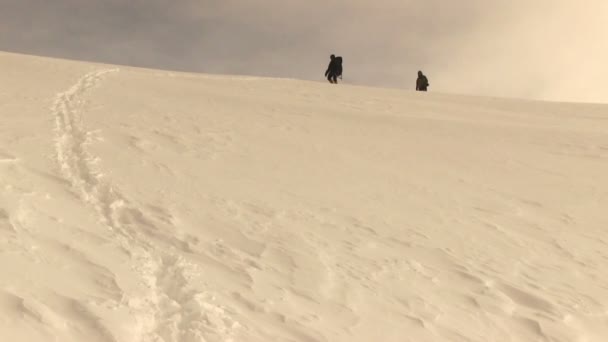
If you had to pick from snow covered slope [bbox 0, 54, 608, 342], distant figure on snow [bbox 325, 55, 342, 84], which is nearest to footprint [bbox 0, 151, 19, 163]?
snow covered slope [bbox 0, 54, 608, 342]

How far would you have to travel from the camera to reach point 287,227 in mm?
4984

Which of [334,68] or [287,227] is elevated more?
[334,68]

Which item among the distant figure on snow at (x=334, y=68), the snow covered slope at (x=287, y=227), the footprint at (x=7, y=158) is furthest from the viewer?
A: the distant figure on snow at (x=334, y=68)

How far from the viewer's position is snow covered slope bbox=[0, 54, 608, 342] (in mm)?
3318

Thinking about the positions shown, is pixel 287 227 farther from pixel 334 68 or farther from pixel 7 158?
pixel 334 68

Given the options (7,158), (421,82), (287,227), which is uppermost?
(421,82)

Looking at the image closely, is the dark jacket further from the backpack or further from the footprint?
the footprint

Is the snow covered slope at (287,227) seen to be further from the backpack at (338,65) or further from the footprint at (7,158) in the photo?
the backpack at (338,65)

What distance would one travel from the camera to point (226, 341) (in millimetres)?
2990

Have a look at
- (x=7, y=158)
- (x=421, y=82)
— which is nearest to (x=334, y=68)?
(x=421, y=82)

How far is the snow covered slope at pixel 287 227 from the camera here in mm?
3318

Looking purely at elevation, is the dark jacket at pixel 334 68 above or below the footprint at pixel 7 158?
above

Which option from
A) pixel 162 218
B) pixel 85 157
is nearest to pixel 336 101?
pixel 85 157

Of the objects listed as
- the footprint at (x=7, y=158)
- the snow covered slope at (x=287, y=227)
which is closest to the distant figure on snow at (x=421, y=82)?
the snow covered slope at (x=287, y=227)
